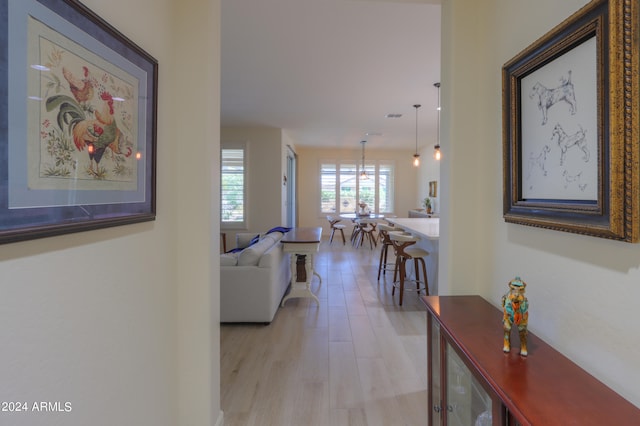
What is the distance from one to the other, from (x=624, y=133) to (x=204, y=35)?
5.66ft

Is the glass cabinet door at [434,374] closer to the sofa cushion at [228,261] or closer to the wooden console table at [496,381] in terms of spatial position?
the wooden console table at [496,381]

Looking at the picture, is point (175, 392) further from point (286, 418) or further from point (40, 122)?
point (40, 122)

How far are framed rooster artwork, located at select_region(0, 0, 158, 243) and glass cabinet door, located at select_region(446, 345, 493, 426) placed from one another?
1.40 metres

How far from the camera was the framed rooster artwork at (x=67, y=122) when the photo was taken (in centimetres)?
72

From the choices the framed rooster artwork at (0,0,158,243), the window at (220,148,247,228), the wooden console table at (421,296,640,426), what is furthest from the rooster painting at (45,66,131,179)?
the window at (220,148,247,228)

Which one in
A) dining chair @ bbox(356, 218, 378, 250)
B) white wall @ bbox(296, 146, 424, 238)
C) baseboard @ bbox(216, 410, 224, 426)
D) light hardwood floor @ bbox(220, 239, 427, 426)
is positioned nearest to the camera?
baseboard @ bbox(216, 410, 224, 426)

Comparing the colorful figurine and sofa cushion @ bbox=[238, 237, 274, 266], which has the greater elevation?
the colorful figurine

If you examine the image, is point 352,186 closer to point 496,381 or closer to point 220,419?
point 220,419

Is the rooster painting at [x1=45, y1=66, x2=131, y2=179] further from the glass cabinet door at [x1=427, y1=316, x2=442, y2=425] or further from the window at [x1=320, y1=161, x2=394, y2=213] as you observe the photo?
the window at [x1=320, y1=161, x2=394, y2=213]

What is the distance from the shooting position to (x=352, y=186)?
9.59 m

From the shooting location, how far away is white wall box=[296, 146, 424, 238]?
372 inches

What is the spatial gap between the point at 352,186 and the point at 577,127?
8601 mm

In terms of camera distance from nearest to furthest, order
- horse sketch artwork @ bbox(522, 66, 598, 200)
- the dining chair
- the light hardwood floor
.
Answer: horse sketch artwork @ bbox(522, 66, 598, 200)
the light hardwood floor
the dining chair

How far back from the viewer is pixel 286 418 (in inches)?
73.4
